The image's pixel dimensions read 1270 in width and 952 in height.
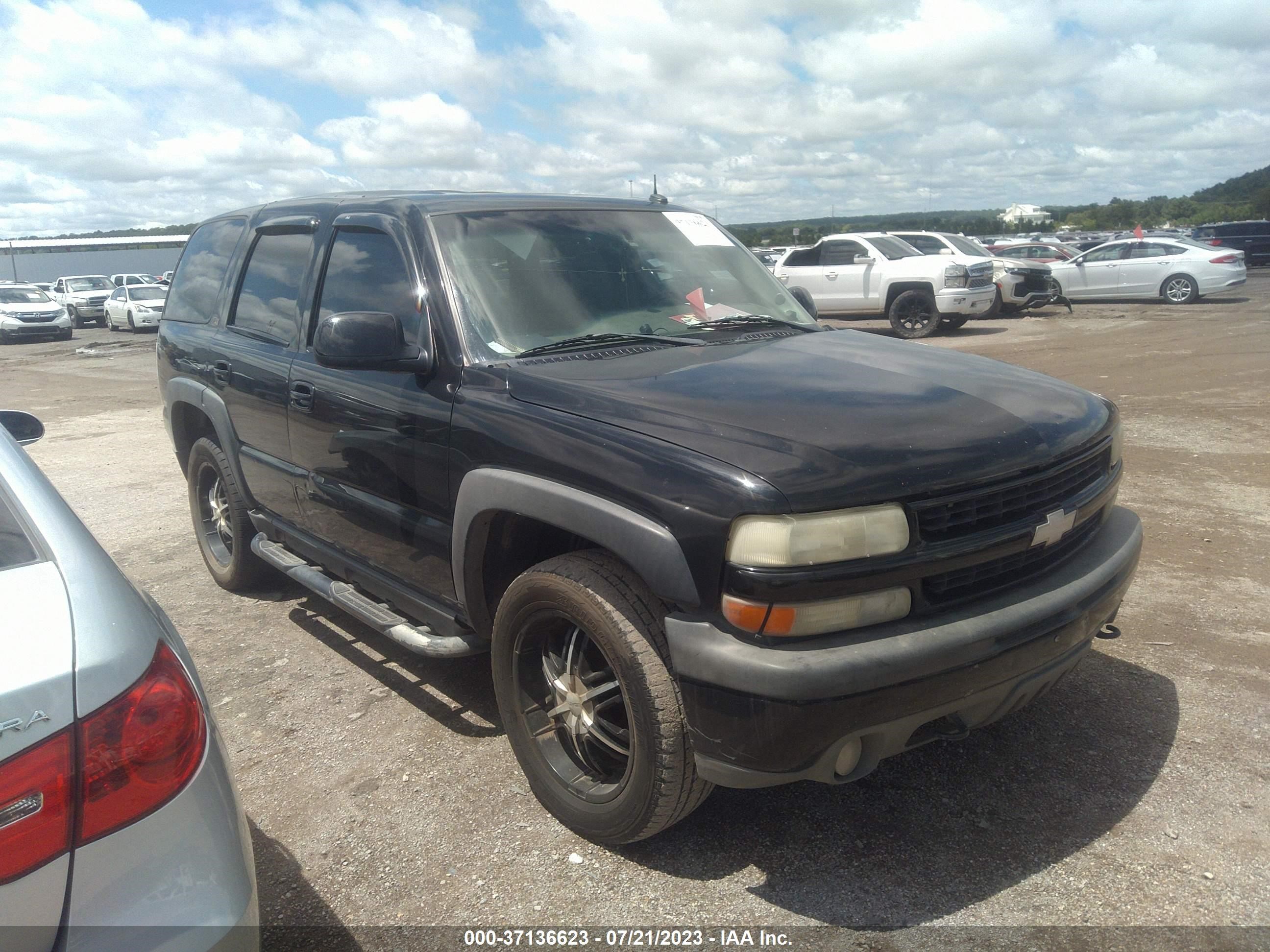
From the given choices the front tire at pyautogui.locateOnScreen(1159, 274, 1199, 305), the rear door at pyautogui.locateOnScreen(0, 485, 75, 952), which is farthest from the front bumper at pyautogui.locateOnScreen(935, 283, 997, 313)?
the rear door at pyautogui.locateOnScreen(0, 485, 75, 952)

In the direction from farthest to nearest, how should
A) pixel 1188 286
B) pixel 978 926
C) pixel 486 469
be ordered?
pixel 1188 286
pixel 486 469
pixel 978 926

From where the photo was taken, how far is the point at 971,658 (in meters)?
2.37

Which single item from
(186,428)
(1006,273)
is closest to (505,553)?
(186,428)

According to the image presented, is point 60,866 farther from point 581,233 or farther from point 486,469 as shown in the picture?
point 581,233

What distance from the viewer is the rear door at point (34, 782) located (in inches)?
55.3

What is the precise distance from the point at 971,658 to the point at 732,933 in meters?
0.95

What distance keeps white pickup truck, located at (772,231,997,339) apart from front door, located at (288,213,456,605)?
47.3ft

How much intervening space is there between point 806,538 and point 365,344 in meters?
1.70

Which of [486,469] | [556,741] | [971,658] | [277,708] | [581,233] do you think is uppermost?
[581,233]

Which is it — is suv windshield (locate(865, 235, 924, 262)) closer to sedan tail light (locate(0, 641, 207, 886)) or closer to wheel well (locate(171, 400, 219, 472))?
wheel well (locate(171, 400, 219, 472))

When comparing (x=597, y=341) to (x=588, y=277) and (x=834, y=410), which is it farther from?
(x=834, y=410)

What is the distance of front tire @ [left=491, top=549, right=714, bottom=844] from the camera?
2459 millimetres

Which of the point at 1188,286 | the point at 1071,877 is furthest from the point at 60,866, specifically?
the point at 1188,286

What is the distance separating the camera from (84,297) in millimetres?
30484
